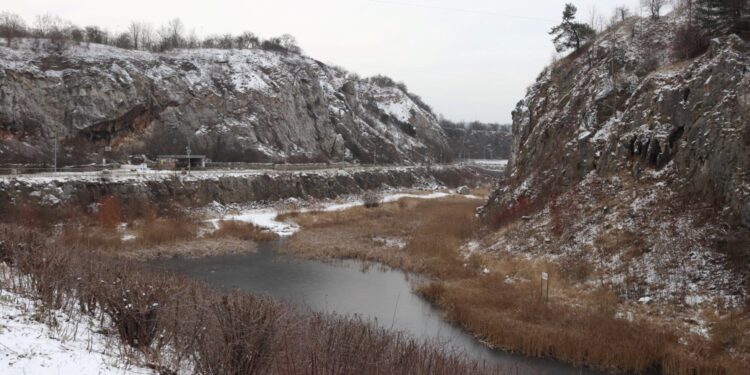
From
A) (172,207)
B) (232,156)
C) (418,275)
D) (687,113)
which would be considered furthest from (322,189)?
(687,113)

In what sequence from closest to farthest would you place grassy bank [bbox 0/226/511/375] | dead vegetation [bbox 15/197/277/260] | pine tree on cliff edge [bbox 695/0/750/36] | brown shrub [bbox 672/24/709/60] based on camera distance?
grassy bank [bbox 0/226/511/375]
pine tree on cliff edge [bbox 695/0/750/36]
brown shrub [bbox 672/24/709/60]
dead vegetation [bbox 15/197/277/260]

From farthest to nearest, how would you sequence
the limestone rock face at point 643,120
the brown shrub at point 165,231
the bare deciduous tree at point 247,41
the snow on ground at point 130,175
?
the bare deciduous tree at point 247,41 < the snow on ground at point 130,175 < the brown shrub at point 165,231 < the limestone rock face at point 643,120

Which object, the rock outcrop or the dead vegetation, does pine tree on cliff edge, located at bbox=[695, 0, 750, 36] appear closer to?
the dead vegetation

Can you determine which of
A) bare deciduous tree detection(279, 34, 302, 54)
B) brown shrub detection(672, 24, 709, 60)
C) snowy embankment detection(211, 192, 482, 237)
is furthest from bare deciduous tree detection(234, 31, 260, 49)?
brown shrub detection(672, 24, 709, 60)

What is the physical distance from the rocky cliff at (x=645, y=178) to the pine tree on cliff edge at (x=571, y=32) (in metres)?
3.02

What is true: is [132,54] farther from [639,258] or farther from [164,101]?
[639,258]

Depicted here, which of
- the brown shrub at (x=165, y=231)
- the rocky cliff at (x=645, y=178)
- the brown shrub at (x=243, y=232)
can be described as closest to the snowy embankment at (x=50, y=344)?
the rocky cliff at (x=645, y=178)

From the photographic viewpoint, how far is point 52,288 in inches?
448

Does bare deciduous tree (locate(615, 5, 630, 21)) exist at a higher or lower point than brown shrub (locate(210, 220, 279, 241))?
higher

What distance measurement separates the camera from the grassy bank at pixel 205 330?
27.2ft

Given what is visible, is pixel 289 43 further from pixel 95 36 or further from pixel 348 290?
pixel 348 290

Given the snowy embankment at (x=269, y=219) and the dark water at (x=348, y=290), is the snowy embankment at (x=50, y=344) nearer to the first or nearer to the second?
the dark water at (x=348, y=290)

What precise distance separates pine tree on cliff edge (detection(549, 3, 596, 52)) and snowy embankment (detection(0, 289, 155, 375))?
41620mm

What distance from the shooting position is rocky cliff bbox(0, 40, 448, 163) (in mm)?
55219
